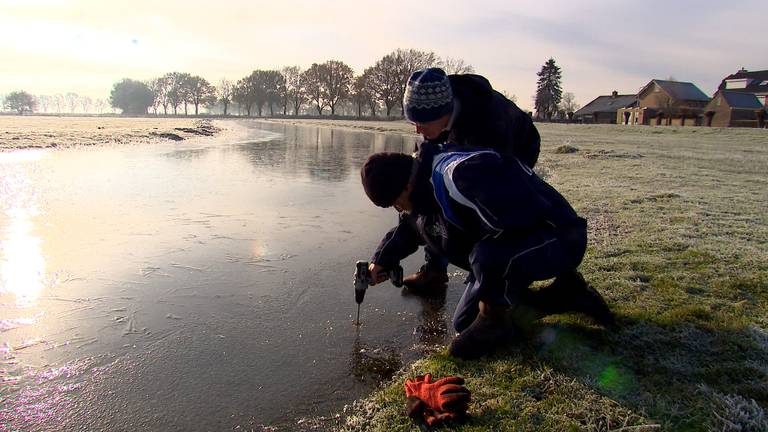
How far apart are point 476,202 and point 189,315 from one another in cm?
213

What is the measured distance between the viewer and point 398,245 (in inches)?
129

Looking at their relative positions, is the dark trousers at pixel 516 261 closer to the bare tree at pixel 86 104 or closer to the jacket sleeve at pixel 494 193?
the jacket sleeve at pixel 494 193

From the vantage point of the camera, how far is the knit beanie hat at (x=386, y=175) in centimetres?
261

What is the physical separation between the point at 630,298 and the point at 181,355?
9.86 ft

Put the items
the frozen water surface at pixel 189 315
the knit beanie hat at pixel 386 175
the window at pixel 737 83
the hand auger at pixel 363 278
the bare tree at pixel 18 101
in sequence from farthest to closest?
the bare tree at pixel 18 101
the window at pixel 737 83
the hand auger at pixel 363 278
the knit beanie hat at pixel 386 175
the frozen water surface at pixel 189 315

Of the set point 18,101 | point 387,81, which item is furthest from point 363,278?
point 18,101

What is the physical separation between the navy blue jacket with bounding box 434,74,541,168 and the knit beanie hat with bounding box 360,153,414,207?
67 cm

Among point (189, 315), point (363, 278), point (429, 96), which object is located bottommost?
point (189, 315)

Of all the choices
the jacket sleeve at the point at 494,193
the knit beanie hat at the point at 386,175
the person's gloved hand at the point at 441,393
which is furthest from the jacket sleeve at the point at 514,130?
the person's gloved hand at the point at 441,393

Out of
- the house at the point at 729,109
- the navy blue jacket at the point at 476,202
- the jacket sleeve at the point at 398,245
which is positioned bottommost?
the jacket sleeve at the point at 398,245

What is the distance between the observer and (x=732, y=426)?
6.24ft

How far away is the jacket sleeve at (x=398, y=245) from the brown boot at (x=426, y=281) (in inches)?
23.4

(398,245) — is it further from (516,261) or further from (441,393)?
(441,393)

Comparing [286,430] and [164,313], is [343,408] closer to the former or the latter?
[286,430]
